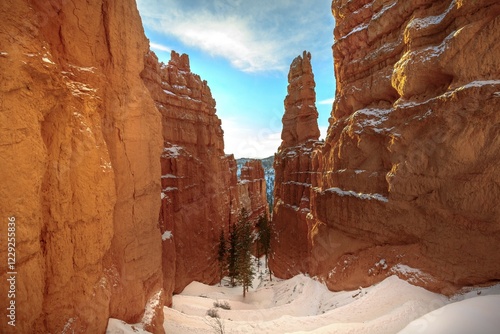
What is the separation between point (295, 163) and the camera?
1797 inches

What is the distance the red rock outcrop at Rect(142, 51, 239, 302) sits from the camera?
30.9 meters

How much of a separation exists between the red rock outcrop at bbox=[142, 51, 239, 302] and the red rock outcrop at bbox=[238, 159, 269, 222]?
101ft

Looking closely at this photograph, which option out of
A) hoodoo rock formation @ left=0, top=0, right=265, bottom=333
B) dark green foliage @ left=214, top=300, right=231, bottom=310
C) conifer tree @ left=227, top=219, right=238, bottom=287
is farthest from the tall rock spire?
hoodoo rock formation @ left=0, top=0, right=265, bottom=333

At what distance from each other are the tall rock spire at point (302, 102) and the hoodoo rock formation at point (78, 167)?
35.6 metres

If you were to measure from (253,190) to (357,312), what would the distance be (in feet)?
221

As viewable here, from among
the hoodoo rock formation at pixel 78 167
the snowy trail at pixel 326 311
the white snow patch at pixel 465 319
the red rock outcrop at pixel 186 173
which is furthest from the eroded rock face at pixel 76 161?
the red rock outcrop at pixel 186 173

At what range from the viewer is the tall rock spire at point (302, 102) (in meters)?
45.8

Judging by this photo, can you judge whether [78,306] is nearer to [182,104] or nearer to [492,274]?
[492,274]

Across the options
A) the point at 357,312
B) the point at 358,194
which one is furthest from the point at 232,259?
the point at 357,312

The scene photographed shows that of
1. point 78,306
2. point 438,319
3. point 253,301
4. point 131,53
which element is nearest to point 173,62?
point 131,53

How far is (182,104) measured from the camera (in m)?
35.9

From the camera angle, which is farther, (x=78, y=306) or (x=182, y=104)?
(x=182, y=104)

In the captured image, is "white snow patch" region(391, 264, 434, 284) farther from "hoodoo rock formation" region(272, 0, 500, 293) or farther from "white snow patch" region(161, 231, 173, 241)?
"white snow patch" region(161, 231, 173, 241)

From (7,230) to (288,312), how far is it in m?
18.7
